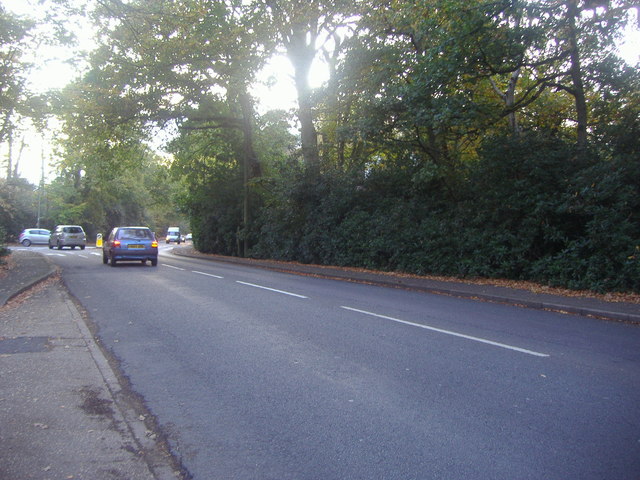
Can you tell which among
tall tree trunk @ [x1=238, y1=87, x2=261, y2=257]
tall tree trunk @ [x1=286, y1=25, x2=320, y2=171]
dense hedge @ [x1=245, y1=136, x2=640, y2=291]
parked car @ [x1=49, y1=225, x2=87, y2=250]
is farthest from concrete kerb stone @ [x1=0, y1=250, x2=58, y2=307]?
parked car @ [x1=49, y1=225, x2=87, y2=250]

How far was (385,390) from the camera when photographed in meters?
4.71

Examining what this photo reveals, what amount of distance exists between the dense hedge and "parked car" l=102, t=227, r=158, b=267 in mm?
6891

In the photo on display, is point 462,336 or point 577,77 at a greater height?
point 577,77

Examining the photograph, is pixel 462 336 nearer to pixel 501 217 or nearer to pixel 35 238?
pixel 501 217

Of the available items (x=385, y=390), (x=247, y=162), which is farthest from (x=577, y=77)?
(x=247, y=162)

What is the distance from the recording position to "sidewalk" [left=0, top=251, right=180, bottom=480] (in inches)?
125

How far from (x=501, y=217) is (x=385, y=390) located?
430 inches

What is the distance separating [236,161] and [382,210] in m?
13.6

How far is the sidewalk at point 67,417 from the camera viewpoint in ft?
10.5

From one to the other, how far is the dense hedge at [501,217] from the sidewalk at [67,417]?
10836 mm

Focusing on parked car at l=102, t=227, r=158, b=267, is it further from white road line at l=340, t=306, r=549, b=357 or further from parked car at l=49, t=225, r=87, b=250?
parked car at l=49, t=225, r=87, b=250

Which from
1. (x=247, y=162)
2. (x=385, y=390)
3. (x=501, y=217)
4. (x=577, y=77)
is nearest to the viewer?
(x=385, y=390)

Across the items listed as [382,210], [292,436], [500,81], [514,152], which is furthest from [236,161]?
[292,436]

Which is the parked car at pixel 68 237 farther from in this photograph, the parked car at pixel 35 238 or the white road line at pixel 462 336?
the white road line at pixel 462 336
